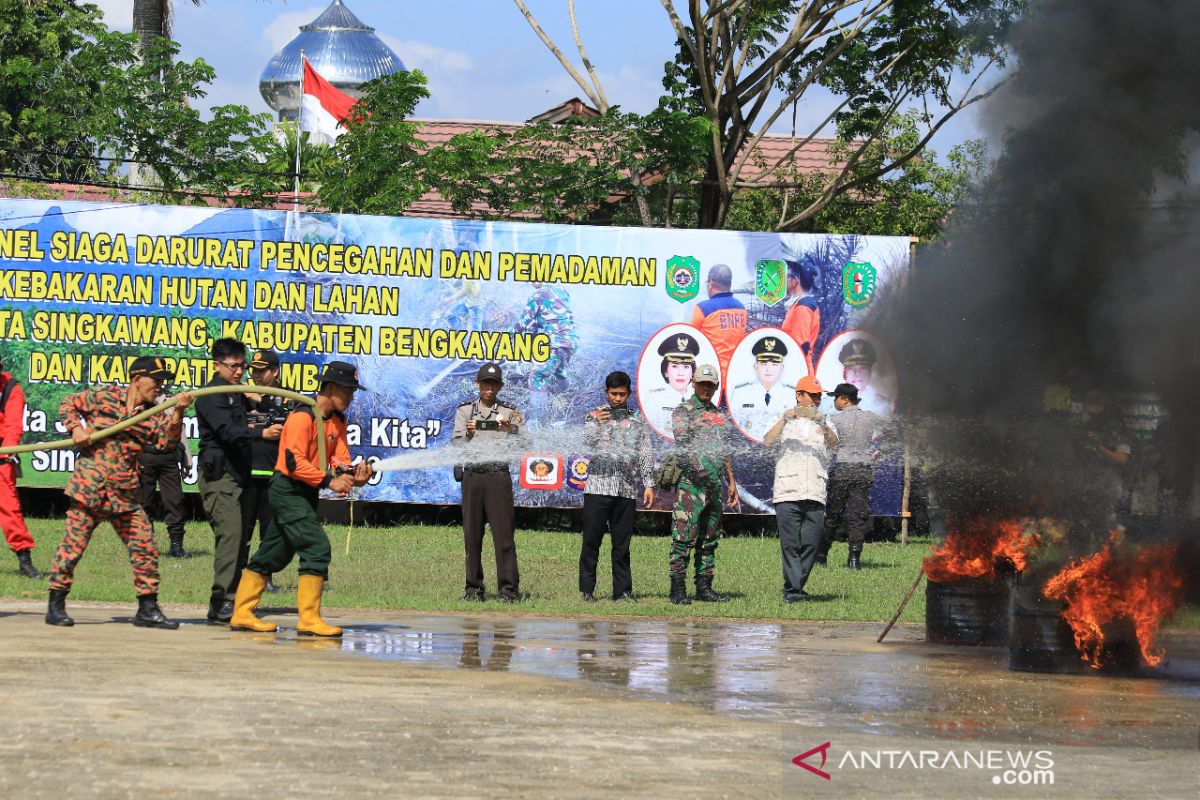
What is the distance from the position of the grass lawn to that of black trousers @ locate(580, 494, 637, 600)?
23cm

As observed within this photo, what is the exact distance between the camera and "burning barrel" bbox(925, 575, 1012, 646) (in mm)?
10461

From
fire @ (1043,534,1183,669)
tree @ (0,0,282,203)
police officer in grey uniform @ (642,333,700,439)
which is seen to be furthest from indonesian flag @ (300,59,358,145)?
fire @ (1043,534,1183,669)

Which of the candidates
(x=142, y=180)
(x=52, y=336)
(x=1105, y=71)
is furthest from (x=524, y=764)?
(x=142, y=180)

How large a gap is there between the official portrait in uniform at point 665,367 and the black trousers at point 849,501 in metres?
2.33

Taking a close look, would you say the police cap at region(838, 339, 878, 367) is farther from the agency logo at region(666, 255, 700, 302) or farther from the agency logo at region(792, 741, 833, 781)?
the agency logo at region(792, 741, 833, 781)

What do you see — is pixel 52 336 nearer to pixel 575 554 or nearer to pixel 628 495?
pixel 575 554

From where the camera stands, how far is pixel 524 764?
6277 mm

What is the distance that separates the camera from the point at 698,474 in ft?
41.3

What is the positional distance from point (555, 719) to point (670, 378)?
35.1 feet

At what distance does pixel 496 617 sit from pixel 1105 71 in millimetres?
5802

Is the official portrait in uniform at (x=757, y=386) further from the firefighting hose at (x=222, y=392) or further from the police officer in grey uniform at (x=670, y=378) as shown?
the firefighting hose at (x=222, y=392)

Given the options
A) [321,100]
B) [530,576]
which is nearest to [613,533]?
[530,576]

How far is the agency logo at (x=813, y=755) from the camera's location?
6.35 m

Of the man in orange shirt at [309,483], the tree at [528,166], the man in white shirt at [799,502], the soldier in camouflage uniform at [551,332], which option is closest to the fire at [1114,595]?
the man in white shirt at [799,502]
